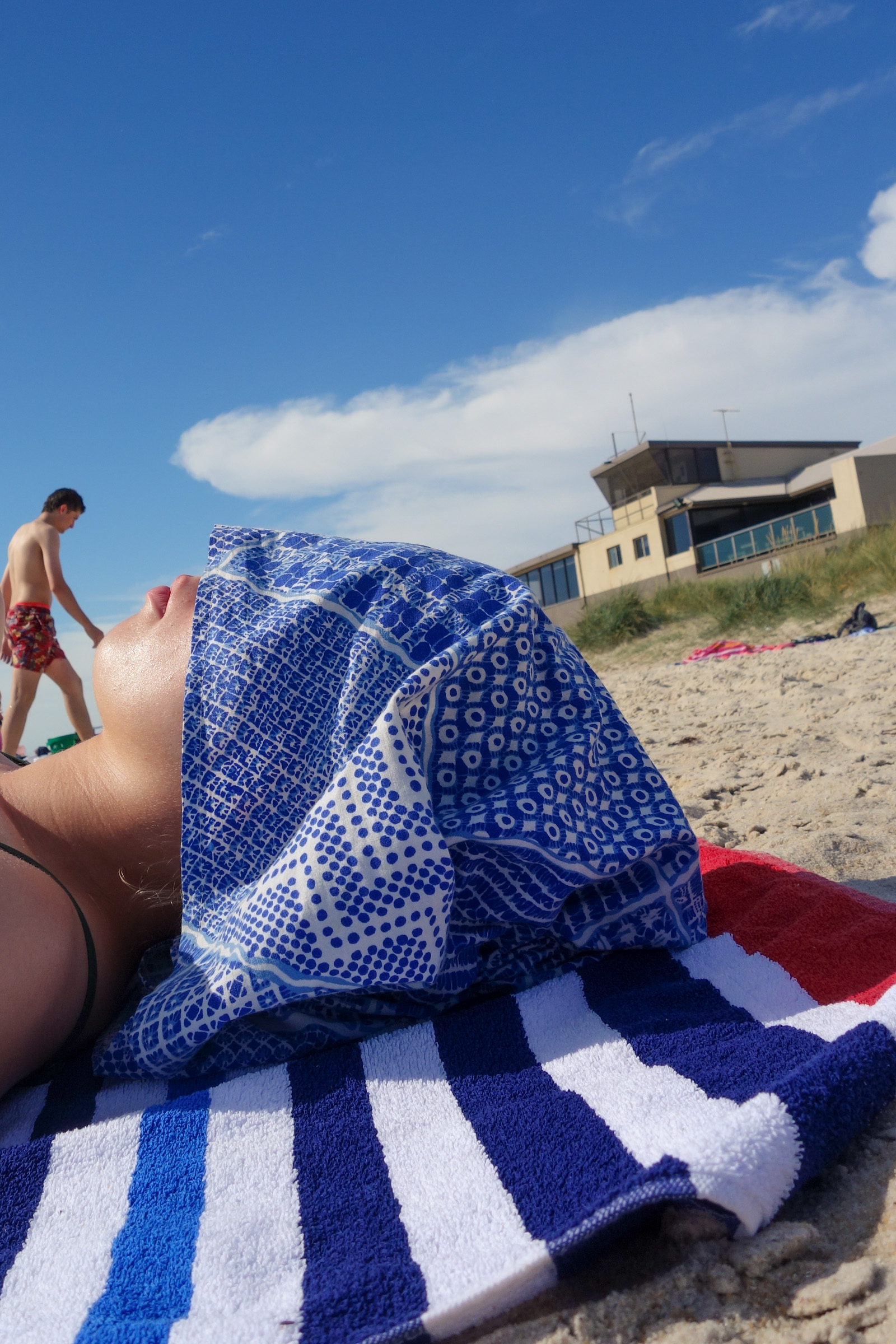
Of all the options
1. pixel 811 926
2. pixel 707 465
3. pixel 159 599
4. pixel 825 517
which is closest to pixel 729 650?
pixel 811 926

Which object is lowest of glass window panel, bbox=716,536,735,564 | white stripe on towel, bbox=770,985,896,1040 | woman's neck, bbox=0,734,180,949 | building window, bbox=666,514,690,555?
white stripe on towel, bbox=770,985,896,1040

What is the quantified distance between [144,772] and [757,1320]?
1216mm

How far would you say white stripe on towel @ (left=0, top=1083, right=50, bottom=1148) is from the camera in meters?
1.26

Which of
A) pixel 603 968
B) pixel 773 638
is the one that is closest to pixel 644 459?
pixel 773 638

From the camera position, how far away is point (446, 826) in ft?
4.53

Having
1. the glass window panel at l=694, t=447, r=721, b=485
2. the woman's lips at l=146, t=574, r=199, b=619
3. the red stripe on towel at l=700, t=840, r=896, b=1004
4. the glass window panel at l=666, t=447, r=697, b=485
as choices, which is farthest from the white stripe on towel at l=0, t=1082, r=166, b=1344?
the glass window panel at l=694, t=447, r=721, b=485

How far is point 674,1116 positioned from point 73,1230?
0.75 metres

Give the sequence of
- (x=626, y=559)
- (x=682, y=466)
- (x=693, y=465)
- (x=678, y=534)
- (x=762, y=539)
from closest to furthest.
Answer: (x=762, y=539) → (x=678, y=534) → (x=626, y=559) → (x=682, y=466) → (x=693, y=465)

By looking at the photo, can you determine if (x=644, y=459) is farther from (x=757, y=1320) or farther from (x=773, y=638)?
(x=757, y=1320)

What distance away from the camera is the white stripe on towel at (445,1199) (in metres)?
0.87

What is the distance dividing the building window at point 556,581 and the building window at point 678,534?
4.56 meters

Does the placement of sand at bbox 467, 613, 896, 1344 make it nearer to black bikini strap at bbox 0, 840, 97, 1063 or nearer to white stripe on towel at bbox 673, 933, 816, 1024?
white stripe on towel at bbox 673, 933, 816, 1024

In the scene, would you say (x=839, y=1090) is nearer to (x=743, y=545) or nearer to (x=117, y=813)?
(x=117, y=813)

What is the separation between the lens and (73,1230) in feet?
3.34
